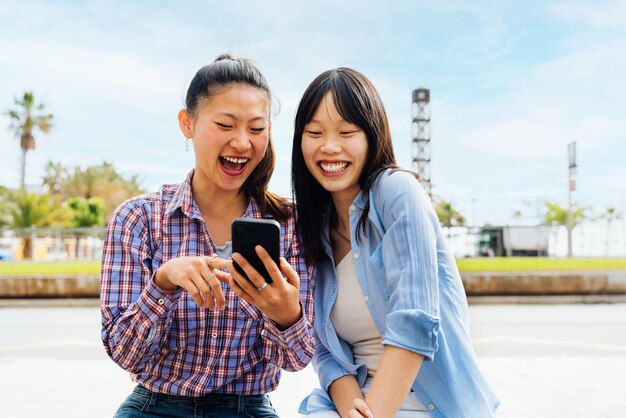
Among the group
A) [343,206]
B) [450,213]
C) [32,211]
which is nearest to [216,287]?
[343,206]

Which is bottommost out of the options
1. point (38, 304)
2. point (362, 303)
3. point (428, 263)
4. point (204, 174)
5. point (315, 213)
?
point (38, 304)

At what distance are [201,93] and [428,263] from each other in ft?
3.10

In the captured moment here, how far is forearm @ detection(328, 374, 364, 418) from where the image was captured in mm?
1961

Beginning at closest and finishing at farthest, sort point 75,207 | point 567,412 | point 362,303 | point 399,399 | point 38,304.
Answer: point 399,399, point 362,303, point 567,412, point 38,304, point 75,207

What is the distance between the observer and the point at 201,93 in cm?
206

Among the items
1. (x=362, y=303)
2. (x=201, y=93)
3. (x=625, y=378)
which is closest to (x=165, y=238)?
(x=201, y=93)

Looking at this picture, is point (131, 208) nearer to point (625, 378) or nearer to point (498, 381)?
point (498, 381)

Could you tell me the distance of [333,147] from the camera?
6.55ft

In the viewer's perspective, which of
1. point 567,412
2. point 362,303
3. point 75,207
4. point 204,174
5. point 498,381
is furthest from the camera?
point 75,207

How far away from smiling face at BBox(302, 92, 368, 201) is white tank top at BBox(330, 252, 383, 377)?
0.28 meters

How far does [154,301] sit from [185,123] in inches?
28.0

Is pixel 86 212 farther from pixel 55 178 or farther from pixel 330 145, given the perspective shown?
pixel 330 145

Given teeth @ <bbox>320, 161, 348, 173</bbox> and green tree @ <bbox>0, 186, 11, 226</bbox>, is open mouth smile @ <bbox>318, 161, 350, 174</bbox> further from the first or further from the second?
green tree @ <bbox>0, 186, 11, 226</bbox>

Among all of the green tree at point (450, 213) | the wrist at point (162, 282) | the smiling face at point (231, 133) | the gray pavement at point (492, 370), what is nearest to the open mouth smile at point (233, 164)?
the smiling face at point (231, 133)
